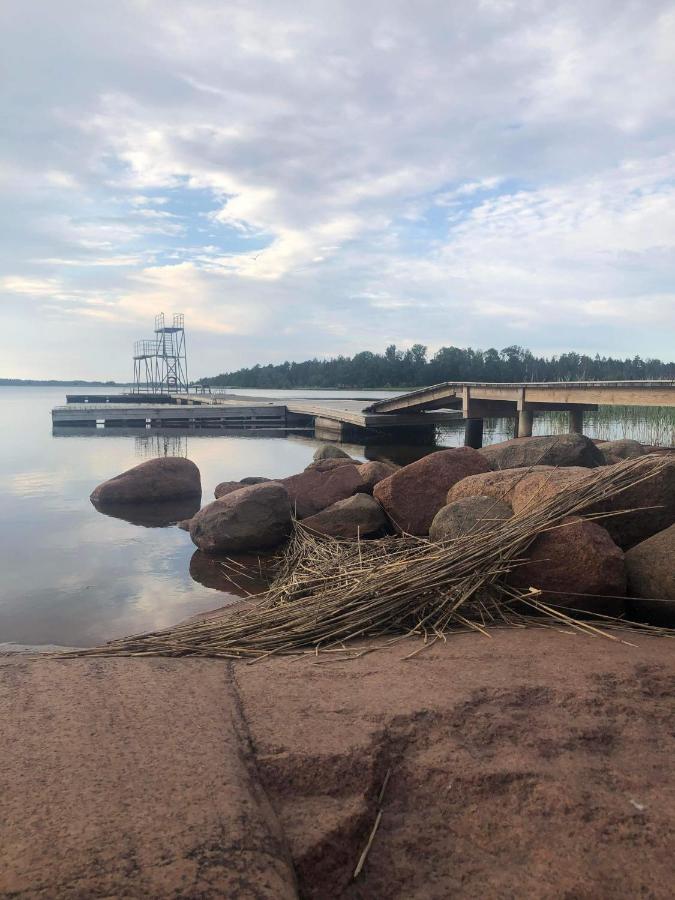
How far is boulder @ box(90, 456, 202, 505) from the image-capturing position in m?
14.1

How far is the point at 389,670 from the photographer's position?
3.51 m

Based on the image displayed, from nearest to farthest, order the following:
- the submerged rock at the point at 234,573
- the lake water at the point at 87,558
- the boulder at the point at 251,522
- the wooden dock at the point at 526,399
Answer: the lake water at the point at 87,558, the submerged rock at the point at 234,573, the boulder at the point at 251,522, the wooden dock at the point at 526,399

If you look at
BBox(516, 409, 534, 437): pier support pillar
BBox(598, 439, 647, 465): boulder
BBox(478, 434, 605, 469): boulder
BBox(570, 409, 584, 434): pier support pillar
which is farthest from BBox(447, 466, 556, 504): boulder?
BBox(570, 409, 584, 434): pier support pillar

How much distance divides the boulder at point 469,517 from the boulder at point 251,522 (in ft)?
13.1

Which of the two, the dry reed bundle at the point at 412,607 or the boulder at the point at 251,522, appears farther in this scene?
the boulder at the point at 251,522

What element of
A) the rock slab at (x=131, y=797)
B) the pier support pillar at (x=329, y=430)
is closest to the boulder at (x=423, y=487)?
the rock slab at (x=131, y=797)

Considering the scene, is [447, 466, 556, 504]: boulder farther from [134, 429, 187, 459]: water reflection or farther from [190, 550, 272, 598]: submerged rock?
[134, 429, 187, 459]: water reflection

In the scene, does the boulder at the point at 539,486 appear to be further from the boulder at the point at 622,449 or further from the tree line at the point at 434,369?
the tree line at the point at 434,369

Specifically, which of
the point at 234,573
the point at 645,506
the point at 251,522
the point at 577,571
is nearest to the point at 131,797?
the point at 577,571

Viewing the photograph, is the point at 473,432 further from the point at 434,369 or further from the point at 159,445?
the point at 434,369

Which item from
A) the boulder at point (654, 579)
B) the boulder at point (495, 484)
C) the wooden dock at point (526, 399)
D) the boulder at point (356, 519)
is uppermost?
the wooden dock at point (526, 399)

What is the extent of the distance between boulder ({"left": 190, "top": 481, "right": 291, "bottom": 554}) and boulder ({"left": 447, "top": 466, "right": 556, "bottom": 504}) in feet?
11.3

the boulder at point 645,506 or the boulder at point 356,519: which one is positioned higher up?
the boulder at point 645,506

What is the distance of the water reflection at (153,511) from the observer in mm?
12508
